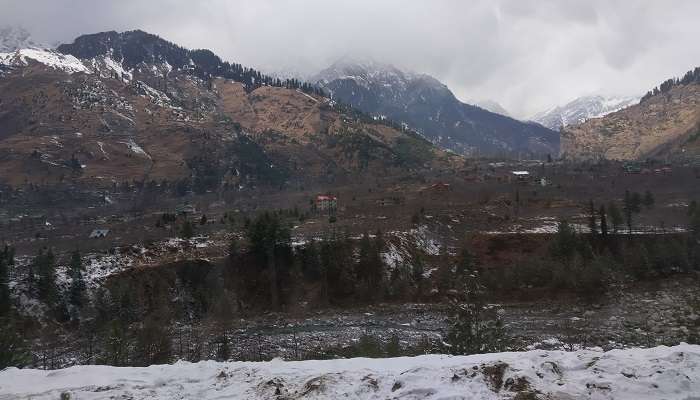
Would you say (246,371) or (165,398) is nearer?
(165,398)

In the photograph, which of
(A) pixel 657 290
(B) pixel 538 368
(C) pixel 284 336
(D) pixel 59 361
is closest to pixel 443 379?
(B) pixel 538 368

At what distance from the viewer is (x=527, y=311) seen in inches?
1518

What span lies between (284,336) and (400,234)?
32.0 meters

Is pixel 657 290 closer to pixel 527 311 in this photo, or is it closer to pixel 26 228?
pixel 527 311

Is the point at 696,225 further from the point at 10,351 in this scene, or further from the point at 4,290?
the point at 4,290

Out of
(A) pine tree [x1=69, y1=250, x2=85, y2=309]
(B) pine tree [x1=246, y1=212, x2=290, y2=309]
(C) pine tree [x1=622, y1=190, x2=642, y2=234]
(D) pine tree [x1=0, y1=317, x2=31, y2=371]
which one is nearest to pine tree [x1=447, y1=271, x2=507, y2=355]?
(D) pine tree [x1=0, y1=317, x2=31, y2=371]

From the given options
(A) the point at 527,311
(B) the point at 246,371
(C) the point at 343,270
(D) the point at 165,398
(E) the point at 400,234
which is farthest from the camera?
(E) the point at 400,234

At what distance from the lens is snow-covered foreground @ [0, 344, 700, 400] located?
9414 millimetres

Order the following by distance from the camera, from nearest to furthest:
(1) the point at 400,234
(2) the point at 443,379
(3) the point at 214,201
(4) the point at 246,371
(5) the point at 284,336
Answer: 1. (2) the point at 443,379
2. (4) the point at 246,371
3. (5) the point at 284,336
4. (1) the point at 400,234
5. (3) the point at 214,201

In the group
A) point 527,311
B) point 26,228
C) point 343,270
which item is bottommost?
point 527,311

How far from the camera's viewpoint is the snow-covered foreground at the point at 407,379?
30.9ft

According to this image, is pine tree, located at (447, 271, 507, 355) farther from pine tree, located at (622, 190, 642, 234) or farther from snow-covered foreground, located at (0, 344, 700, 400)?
pine tree, located at (622, 190, 642, 234)

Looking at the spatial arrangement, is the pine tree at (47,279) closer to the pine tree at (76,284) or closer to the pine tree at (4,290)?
the pine tree at (76,284)

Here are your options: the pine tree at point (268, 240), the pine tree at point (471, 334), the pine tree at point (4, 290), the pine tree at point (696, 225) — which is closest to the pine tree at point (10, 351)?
the pine tree at point (471, 334)
